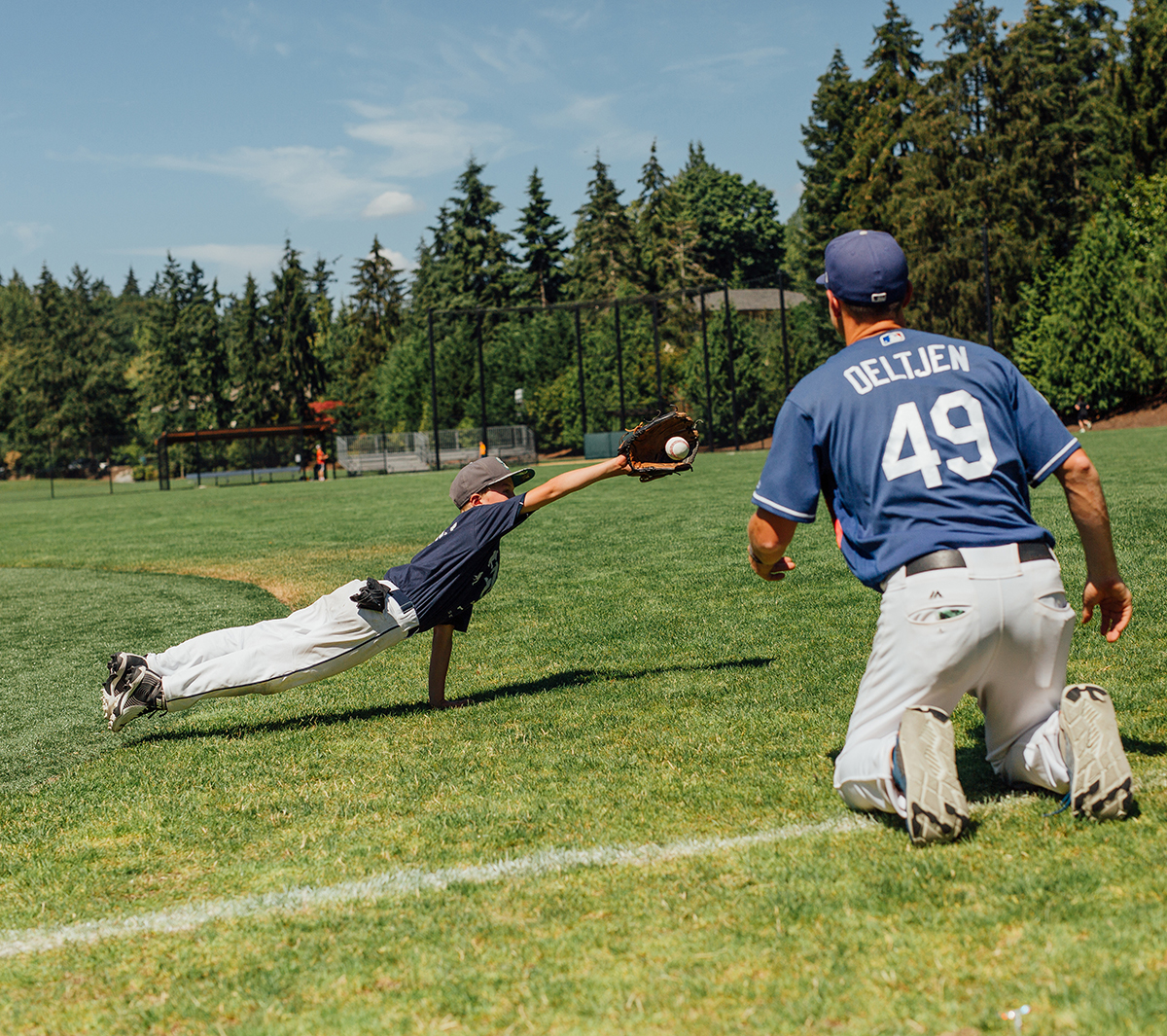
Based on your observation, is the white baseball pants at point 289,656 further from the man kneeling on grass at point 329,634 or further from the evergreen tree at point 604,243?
the evergreen tree at point 604,243

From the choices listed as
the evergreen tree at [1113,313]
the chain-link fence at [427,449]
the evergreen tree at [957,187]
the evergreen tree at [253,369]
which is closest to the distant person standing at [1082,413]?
the evergreen tree at [1113,313]

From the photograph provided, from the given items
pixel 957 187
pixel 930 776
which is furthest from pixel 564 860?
pixel 957 187

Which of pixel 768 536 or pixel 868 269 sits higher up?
pixel 868 269

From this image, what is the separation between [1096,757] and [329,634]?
344 cm

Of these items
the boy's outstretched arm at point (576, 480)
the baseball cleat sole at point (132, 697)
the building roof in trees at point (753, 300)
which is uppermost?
the building roof in trees at point (753, 300)

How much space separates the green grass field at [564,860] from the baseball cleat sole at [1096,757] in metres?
0.09

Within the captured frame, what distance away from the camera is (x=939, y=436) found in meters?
3.22

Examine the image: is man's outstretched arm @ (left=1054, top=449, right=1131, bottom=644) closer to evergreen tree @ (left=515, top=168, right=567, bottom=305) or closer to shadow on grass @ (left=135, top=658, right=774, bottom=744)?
shadow on grass @ (left=135, top=658, right=774, bottom=744)

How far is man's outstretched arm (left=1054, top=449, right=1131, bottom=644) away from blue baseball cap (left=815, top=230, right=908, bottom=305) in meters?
0.77

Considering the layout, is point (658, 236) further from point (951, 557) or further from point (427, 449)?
point (951, 557)

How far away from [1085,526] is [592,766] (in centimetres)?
209

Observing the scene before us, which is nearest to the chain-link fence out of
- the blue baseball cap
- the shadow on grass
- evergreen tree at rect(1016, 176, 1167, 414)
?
evergreen tree at rect(1016, 176, 1167, 414)

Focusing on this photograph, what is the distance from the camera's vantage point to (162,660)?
17.3 feet

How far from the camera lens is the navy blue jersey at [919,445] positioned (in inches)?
126
